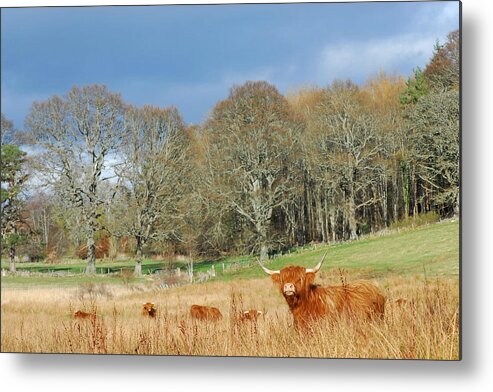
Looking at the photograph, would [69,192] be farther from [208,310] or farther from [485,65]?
[485,65]

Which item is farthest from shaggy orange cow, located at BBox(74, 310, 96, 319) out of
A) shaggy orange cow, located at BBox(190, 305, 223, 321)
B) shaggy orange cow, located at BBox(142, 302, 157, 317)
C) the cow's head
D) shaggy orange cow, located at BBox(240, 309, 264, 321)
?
the cow's head

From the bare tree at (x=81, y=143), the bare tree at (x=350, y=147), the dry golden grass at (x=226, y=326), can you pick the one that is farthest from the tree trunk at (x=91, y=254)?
the bare tree at (x=350, y=147)

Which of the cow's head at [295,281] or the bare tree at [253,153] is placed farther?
the bare tree at [253,153]

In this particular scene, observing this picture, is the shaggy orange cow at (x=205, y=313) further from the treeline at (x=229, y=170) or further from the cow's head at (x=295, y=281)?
the cow's head at (x=295, y=281)

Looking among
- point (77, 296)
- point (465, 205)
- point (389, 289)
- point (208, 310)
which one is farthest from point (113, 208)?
point (465, 205)

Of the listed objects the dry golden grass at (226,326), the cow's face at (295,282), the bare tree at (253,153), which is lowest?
the dry golden grass at (226,326)

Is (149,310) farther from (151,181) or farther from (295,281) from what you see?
(295,281)
